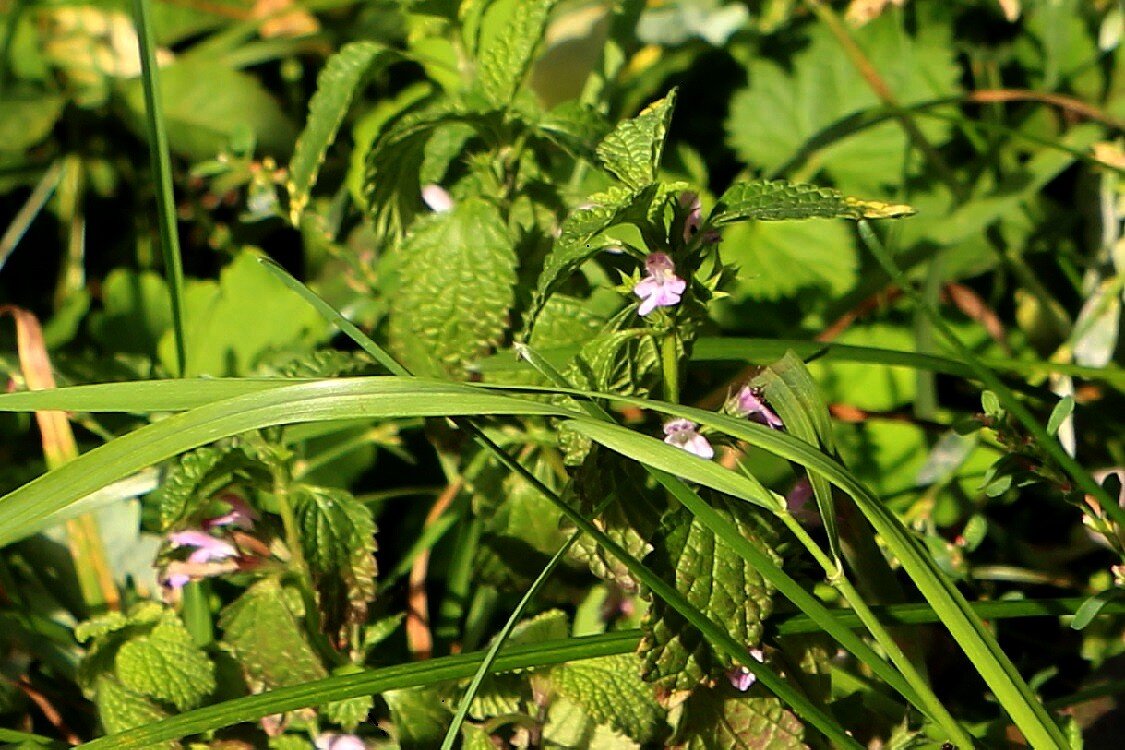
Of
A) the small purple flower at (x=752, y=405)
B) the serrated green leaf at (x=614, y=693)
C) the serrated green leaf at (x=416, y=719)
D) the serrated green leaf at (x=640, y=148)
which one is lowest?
the serrated green leaf at (x=614, y=693)

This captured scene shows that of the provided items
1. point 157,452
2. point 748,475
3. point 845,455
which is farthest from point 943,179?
point 157,452

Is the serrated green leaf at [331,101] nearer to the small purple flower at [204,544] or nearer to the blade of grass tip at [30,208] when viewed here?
the small purple flower at [204,544]

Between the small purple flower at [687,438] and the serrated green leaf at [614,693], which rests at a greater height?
the small purple flower at [687,438]

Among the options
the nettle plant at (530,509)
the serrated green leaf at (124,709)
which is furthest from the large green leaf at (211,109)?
the serrated green leaf at (124,709)

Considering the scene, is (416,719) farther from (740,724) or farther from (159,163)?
(159,163)

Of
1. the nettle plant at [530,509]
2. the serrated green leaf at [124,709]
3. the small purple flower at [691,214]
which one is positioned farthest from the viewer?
the serrated green leaf at [124,709]

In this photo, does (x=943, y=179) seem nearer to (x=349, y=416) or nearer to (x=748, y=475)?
(x=748, y=475)

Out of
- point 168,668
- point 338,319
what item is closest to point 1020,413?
point 338,319

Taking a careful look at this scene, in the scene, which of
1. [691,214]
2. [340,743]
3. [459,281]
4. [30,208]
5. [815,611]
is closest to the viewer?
[815,611]
